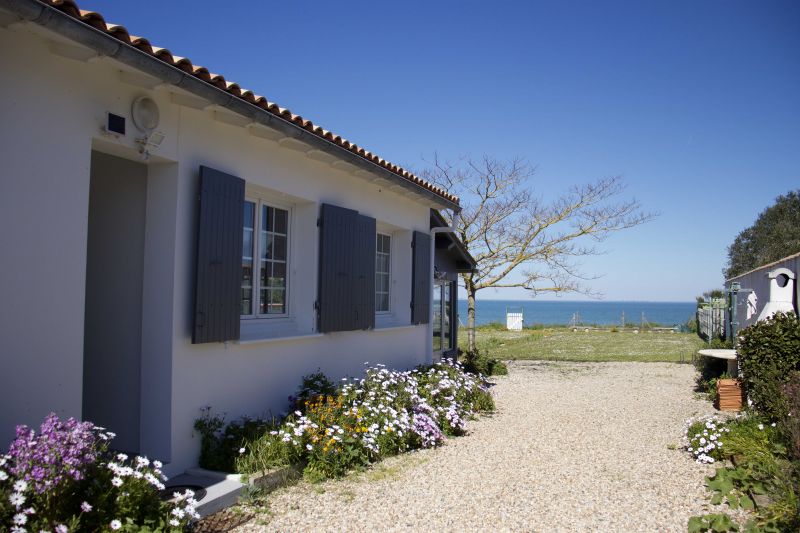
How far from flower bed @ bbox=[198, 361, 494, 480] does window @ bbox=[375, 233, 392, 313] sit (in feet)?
4.62

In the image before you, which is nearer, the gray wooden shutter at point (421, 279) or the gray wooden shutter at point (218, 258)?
the gray wooden shutter at point (218, 258)

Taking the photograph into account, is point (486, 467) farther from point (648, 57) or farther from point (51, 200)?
point (648, 57)

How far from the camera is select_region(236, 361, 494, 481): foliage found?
195 inches

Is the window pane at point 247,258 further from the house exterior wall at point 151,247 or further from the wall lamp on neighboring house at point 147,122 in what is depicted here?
the wall lamp on neighboring house at point 147,122

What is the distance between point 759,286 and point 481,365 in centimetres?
556

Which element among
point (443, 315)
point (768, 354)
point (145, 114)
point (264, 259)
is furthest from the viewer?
point (443, 315)

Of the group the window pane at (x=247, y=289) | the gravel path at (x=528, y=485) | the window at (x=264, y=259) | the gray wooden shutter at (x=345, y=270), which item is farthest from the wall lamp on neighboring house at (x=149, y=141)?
the gravel path at (x=528, y=485)

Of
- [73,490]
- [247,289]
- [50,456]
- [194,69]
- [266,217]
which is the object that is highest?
[194,69]

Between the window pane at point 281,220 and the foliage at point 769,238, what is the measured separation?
1269 inches

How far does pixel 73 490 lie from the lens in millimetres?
A: 3039

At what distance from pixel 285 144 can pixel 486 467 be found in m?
3.90

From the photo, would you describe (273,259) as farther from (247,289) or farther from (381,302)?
(381,302)

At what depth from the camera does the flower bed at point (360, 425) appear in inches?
194

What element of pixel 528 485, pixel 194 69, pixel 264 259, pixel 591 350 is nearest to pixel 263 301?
pixel 264 259
